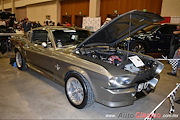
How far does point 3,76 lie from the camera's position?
4176 millimetres

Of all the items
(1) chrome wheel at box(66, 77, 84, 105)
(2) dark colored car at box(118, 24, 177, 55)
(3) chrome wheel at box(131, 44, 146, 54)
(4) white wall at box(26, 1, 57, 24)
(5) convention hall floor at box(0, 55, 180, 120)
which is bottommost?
(5) convention hall floor at box(0, 55, 180, 120)

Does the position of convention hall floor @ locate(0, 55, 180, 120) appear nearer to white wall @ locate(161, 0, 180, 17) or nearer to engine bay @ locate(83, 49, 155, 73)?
engine bay @ locate(83, 49, 155, 73)

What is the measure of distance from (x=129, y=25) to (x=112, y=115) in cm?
157

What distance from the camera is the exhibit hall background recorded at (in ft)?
27.4

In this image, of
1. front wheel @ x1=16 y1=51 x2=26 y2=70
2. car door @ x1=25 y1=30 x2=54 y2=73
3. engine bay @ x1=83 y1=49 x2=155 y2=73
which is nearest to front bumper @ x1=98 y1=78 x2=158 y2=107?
engine bay @ x1=83 y1=49 x2=155 y2=73

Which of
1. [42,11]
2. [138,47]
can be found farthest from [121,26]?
[42,11]

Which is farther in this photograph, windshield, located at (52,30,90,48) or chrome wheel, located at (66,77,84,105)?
windshield, located at (52,30,90,48)

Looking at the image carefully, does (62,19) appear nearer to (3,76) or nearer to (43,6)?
(43,6)

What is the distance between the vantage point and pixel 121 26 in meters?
2.75

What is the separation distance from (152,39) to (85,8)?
8085 millimetres

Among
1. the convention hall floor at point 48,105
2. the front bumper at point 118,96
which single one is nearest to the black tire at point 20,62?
the convention hall floor at point 48,105

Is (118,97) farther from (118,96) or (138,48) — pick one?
(138,48)

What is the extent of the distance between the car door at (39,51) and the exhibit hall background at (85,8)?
707 centimetres

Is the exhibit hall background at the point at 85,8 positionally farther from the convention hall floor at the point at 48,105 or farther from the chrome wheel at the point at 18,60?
the chrome wheel at the point at 18,60
